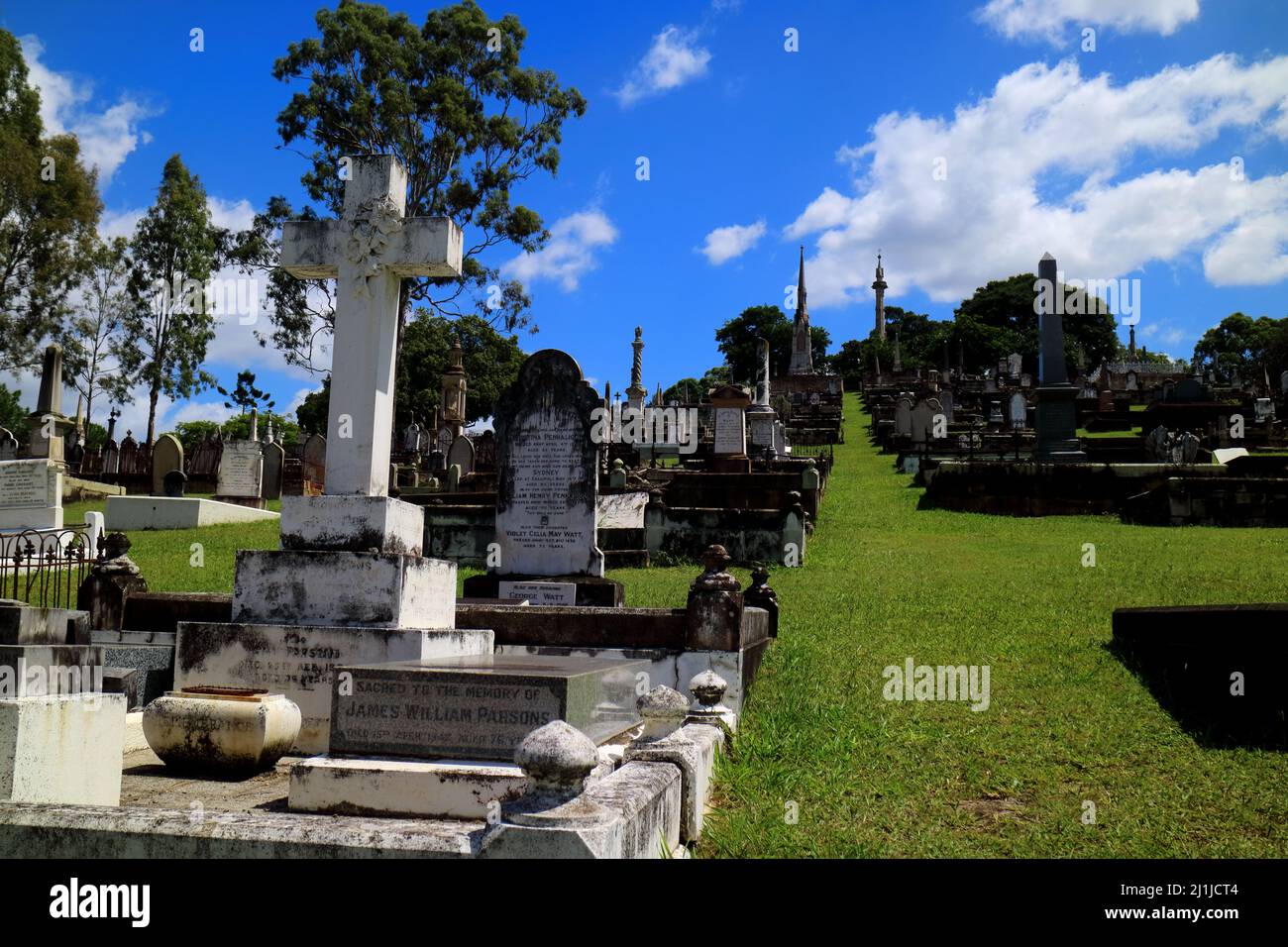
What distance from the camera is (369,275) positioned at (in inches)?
260

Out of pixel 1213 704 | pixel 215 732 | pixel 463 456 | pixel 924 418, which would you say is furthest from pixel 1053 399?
pixel 215 732

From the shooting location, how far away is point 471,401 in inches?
1820

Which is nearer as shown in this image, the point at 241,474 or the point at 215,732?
the point at 215,732

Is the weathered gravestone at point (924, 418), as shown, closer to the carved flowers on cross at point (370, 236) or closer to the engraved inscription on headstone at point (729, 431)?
the engraved inscription on headstone at point (729, 431)

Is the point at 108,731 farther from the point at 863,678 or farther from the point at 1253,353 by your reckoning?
the point at 1253,353

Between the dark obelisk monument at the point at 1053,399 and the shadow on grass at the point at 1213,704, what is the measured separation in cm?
1666

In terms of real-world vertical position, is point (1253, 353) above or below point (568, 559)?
above

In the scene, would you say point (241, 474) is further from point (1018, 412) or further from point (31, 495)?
Answer: point (1018, 412)

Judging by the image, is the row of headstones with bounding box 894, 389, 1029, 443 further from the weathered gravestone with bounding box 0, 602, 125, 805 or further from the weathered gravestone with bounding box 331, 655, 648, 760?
the weathered gravestone with bounding box 0, 602, 125, 805

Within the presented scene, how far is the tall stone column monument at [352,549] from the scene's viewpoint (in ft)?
19.0

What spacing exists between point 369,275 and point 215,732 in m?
3.22

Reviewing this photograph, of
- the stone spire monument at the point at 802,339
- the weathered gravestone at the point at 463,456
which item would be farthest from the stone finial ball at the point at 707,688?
the stone spire monument at the point at 802,339

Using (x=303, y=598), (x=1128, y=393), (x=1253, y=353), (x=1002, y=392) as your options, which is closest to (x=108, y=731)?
(x=303, y=598)
